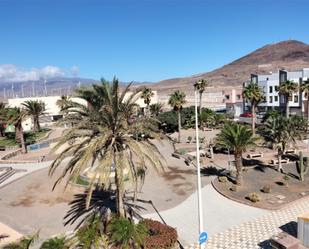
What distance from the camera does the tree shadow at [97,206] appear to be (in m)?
24.3

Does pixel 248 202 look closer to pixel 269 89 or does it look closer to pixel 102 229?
pixel 102 229

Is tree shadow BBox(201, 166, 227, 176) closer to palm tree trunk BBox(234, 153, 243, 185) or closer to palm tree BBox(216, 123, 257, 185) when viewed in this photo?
palm tree trunk BBox(234, 153, 243, 185)

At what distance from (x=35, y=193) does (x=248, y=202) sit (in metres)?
20.2

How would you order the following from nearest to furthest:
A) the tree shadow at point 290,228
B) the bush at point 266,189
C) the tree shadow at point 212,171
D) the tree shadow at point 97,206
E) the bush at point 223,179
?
the tree shadow at point 290,228 < the tree shadow at point 97,206 < the bush at point 266,189 < the bush at point 223,179 < the tree shadow at point 212,171

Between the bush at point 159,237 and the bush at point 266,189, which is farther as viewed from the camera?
the bush at point 266,189

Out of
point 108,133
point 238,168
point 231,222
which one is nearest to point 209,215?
point 231,222

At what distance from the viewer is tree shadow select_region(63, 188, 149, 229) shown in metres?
24.3

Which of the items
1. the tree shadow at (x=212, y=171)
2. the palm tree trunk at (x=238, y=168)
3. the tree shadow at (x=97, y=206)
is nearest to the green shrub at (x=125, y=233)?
the tree shadow at (x=97, y=206)

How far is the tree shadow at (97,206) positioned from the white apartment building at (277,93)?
5095 cm

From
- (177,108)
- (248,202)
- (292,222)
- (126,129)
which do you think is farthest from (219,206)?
(177,108)

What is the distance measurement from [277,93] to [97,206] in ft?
210

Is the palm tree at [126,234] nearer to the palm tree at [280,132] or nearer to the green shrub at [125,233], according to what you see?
the green shrub at [125,233]

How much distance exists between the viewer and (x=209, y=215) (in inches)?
942

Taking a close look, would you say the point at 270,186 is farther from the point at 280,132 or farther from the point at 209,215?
the point at 209,215
